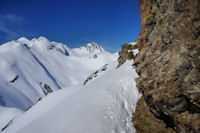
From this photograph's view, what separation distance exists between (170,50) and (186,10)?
304 centimetres

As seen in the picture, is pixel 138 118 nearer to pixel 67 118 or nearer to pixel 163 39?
pixel 67 118

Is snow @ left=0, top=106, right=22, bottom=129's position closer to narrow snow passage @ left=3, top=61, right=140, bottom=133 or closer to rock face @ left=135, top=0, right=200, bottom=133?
narrow snow passage @ left=3, top=61, right=140, bottom=133

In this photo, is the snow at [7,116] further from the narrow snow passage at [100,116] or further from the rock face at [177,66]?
the rock face at [177,66]

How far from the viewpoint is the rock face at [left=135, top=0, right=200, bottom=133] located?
7.08 m

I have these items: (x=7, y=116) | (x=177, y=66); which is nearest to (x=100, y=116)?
(x=177, y=66)

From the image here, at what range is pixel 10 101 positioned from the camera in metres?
103

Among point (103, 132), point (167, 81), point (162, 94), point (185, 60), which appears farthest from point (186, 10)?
point (103, 132)

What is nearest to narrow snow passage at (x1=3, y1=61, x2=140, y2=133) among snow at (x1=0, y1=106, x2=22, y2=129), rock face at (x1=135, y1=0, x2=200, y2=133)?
rock face at (x1=135, y1=0, x2=200, y2=133)

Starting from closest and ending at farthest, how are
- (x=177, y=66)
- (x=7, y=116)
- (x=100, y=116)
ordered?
(x=177, y=66), (x=100, y=116), (x=7, y=116)

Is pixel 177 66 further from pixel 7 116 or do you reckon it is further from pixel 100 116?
pixel 7 116

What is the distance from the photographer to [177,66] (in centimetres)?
747

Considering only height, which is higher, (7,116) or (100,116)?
(7,116)

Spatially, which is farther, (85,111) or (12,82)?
(12,82)

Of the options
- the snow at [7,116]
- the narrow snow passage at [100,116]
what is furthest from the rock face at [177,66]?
the snow at [7,116]
